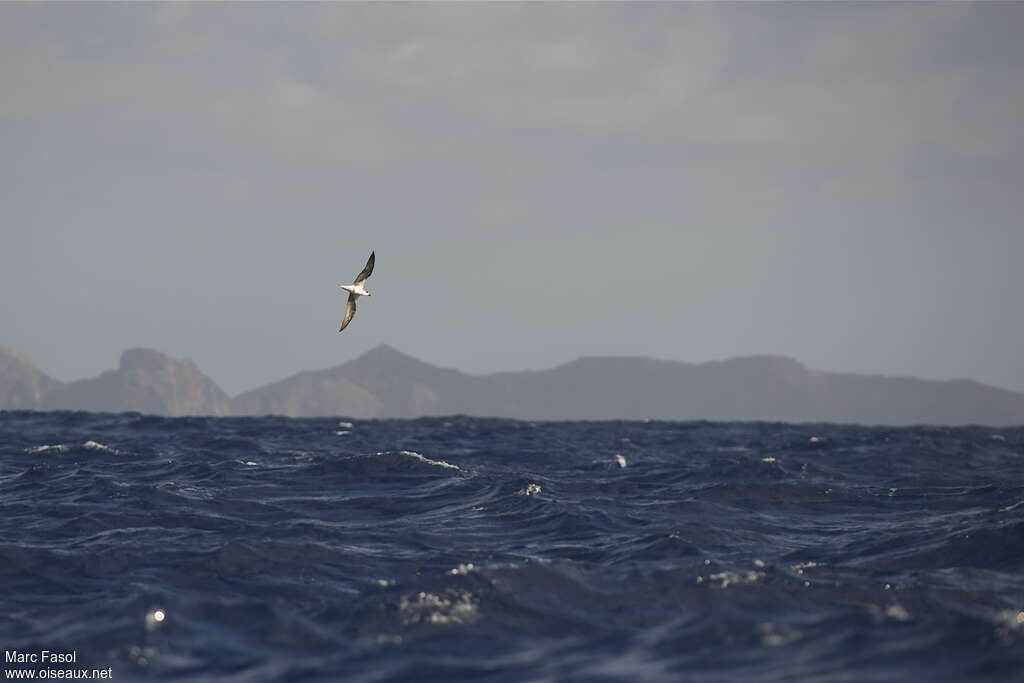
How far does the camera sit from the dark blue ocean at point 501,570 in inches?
562

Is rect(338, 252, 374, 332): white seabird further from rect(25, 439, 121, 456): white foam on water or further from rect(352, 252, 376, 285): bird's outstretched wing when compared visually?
rect(25, 439, 121, 456): white foam on water

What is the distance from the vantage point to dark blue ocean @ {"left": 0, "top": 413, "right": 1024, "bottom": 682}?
14273 mm

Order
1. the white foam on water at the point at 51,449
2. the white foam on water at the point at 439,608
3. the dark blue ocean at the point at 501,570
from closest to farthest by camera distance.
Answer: the dark blue ocean at the point at 501,570
the white foam on water at the point at 439,608
the white foam on water at the point at 51,449

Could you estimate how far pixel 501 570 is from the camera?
19078 mm

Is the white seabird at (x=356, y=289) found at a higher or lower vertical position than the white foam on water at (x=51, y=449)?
higher

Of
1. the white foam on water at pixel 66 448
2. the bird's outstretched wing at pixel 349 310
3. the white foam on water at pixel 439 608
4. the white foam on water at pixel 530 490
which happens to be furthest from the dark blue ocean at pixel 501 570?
the bird's outstretched wing at pixel 349 310

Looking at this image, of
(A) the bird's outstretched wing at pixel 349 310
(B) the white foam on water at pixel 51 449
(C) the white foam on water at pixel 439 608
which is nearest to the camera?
(C) the white foam on water at pixel 439 608

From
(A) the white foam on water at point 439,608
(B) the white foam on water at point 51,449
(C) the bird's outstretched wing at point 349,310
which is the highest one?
(C) the bird's outstretched wing at point 349,310

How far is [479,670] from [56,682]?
5638 millimetres

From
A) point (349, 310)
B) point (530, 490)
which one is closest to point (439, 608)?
point (530, 490)

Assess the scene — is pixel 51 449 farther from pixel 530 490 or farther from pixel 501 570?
pixel 501 570

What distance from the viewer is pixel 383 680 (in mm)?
13555

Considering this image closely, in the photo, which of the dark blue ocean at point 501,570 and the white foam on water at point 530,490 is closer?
the dark blue ocean at point 501,570

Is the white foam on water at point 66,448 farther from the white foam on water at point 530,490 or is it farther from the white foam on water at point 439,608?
the white foam on water at point 439,608
